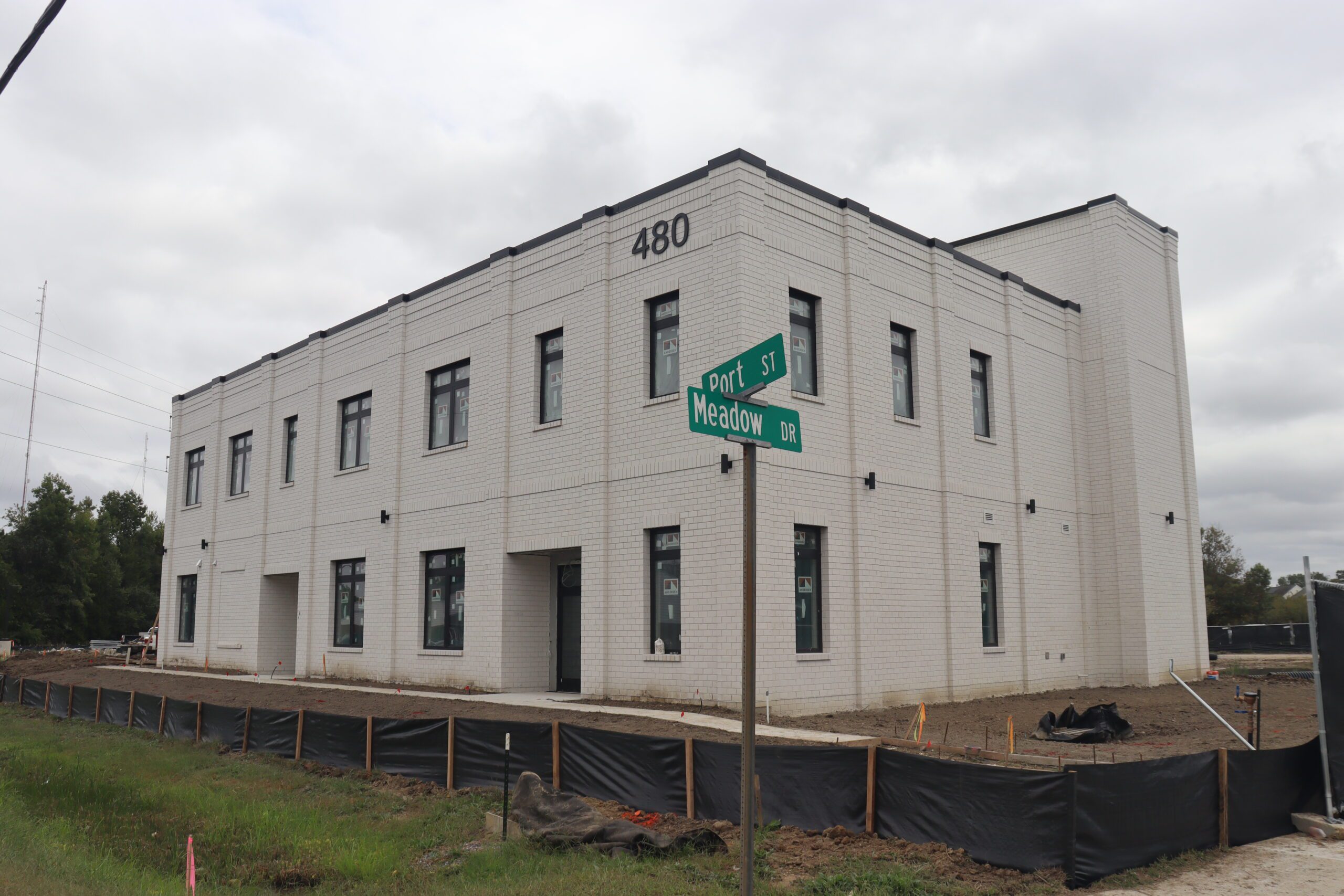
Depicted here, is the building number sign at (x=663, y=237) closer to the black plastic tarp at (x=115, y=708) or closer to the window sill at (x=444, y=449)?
the window sill at (x=444, y=449)

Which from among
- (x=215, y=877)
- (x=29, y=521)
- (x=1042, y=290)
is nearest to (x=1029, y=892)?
(x=215, y=877)

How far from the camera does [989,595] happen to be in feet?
70.7

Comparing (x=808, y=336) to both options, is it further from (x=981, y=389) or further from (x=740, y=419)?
(x=740, y=419)

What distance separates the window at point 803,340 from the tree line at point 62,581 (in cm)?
5648

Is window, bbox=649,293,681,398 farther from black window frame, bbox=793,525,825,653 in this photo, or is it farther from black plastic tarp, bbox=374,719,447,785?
black plastic tarp, bbox=374,719,447,785

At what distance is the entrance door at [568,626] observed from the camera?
2064cm

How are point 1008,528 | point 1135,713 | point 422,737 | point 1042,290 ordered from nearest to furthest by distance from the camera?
point 422,737 < point 1135,713 < point 1008,528 < point 1042,290

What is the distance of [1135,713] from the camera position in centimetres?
1827

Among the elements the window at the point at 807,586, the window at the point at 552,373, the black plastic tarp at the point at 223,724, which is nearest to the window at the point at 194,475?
the black plastic tarp at the point at 223,724

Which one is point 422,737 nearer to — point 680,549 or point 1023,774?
point 680,549

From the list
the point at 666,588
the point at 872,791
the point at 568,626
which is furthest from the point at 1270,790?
the point at 568,626

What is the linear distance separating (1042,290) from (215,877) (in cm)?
2210

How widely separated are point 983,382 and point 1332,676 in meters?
13.0

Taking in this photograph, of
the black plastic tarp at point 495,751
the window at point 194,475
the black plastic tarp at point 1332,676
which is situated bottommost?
the black plastic tarp at point 495,751
